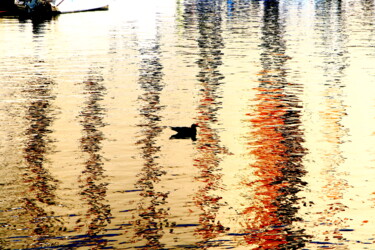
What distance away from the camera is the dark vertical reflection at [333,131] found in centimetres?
1364

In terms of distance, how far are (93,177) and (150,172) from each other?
1274 millimetres

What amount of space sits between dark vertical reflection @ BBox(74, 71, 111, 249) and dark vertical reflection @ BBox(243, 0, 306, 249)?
251 centimetres

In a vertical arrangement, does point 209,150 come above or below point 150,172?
below

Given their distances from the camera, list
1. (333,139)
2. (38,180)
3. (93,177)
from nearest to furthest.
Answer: (38,180), (93,177), (333,139)

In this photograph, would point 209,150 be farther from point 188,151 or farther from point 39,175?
point 39,175

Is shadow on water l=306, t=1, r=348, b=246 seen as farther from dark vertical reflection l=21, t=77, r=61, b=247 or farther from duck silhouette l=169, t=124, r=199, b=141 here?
dark vertical reflection l=21, t=77, r=61, b=247

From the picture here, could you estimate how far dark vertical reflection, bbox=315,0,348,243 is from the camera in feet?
44.8

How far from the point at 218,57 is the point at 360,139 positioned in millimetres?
20957

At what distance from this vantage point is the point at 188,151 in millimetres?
19047

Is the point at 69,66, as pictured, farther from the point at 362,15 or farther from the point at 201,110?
the point at 362,15

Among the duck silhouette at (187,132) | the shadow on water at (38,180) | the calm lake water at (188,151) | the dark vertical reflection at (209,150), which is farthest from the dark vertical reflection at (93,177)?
the duck silhouette at (187,132)

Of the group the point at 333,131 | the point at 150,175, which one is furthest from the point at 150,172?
the point at 333,131

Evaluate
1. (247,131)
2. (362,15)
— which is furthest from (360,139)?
(362,15)

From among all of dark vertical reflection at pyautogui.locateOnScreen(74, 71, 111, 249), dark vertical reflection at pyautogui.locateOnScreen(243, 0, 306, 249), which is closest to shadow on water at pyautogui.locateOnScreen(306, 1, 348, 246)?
dark vertical reflection at pyautogui.locateOnScreen(243, 0, 306, 249)
